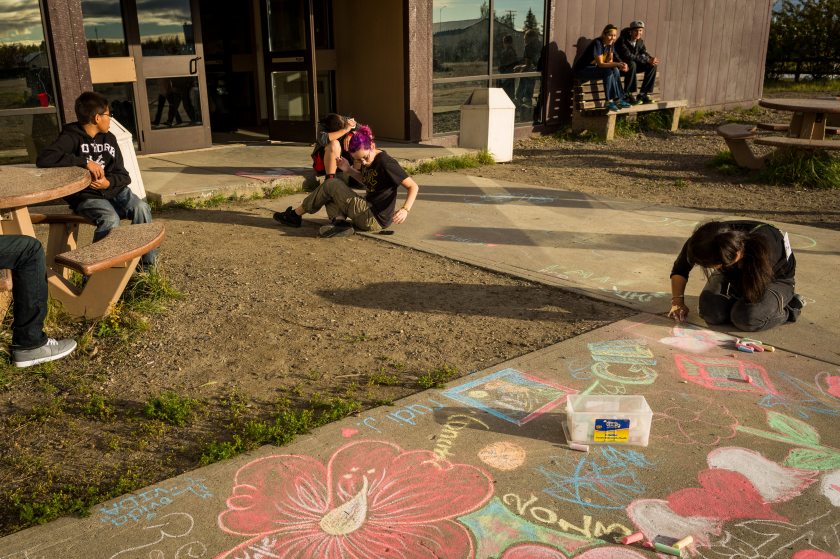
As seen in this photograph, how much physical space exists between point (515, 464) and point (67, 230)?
138 inches

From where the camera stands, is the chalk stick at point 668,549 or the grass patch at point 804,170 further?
the grass patch at point 804,170

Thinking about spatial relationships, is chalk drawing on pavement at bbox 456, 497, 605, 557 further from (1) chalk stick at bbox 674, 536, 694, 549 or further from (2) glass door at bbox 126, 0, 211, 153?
(2) glass door at bbox 126, 0, 211, 153

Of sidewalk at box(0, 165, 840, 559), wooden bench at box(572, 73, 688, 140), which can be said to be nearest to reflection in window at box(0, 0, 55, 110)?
sidewalk at box(0, 165, 840, 559)

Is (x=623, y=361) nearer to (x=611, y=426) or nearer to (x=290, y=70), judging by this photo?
(x=611, y=426)

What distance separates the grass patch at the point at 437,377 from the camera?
368 cm

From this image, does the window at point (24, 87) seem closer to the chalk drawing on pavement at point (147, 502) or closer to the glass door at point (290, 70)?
the glass door at point (290, 70)

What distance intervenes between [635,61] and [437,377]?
1016 centimetres

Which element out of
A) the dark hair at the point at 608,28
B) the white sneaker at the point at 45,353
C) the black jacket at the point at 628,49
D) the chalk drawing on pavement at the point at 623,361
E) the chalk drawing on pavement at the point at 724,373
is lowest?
the chalk drawing on pavement at the point at 724,373

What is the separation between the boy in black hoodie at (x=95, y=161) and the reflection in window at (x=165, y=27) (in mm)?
4537

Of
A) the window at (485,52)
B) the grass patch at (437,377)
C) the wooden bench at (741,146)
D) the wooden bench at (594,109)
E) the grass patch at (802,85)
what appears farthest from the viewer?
the grass patch at (802,85)

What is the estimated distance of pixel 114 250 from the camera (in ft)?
13.4

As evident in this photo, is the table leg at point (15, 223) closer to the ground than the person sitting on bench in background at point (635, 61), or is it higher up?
closer to the ground

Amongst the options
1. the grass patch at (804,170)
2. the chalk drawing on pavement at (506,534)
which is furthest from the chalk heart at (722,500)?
the grass patch at (804,170)

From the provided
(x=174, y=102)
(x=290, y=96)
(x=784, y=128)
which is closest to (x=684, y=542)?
(x=174, y=102)
